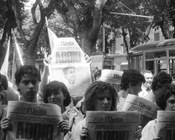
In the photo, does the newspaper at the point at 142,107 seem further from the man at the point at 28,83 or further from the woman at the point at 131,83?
the woman at the point at 131,83

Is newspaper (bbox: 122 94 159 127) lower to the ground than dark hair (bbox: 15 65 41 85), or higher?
lower

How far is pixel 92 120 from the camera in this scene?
329 cm

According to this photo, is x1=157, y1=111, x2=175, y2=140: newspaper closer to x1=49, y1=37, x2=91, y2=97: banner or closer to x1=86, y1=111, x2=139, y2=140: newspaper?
x1=86, y1=111, x2=139, y2=140: newspaper

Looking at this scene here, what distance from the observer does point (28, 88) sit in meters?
4.02

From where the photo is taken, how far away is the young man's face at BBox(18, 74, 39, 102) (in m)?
3.99

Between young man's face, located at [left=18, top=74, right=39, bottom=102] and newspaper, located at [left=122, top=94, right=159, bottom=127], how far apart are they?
2.50 feet

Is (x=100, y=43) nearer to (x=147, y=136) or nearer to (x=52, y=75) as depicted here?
(x=52, y=75)

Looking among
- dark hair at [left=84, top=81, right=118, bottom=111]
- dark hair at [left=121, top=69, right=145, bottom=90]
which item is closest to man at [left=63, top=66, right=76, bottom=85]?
dark hair at [left=121, top=69, right=145, bottom=90]

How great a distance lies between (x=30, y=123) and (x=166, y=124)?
36.5 inches

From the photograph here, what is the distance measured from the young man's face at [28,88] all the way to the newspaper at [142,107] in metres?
0.76

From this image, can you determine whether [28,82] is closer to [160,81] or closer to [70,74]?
[160,81]

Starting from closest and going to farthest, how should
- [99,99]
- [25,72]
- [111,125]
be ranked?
[111,125] → [99,99] → [25,72]

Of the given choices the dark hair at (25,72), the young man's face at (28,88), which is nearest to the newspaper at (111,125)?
the young man's face at (28,88)

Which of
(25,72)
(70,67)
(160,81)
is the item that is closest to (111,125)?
(25,72)
